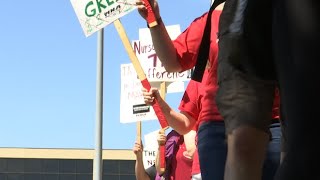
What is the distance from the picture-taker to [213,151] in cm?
266

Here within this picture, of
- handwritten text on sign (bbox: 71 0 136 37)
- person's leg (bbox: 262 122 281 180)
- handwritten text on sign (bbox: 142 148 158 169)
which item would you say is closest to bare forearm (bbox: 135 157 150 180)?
handwritten text on sign (bbox: 71 0 136 37)

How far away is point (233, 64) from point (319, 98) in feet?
1.15

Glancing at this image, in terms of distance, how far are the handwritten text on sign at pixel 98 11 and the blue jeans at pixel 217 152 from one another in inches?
141

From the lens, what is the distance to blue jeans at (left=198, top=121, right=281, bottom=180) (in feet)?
8.51

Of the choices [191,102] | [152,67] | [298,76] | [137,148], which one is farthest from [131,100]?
[298,76]

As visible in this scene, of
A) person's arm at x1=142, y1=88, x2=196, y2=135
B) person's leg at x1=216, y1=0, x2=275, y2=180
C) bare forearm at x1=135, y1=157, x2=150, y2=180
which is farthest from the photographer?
bare forearm at x1=135, y1=157, x2=150, y2=180

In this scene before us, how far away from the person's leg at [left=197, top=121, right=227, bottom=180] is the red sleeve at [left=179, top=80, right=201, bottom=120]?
0.95 m

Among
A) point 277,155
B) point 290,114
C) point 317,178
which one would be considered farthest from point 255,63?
point 277,155

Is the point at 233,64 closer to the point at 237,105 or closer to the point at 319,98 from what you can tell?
the point at 237,105

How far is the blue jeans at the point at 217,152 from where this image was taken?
2.59m

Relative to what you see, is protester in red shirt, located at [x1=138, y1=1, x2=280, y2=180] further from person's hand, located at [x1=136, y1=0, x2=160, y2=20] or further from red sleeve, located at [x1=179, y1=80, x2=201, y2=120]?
red sleeve, located at [x1=179, y1=80, x2=201, y2=120]

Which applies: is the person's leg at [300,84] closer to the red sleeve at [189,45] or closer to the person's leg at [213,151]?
the person's leg at [213,151]

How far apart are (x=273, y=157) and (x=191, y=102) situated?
1151 millimetres

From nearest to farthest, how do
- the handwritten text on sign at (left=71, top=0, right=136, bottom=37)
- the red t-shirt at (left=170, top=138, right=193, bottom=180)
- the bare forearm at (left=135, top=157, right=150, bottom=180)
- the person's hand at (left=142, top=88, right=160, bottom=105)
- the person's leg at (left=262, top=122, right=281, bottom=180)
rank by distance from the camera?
the person's leg at (left=262, top=122, right=281, bottom=180) → the person's hand at (left=142, top=88, right=160, bottom=105) → the red t-shirt at (left=170, top=138, right=193, bottom=180) → the handwritten text on sign at (left=71, top=0, right=136, bottom=37) → the bare forearm at (left=135, top=157, right=150, bottom=180)
